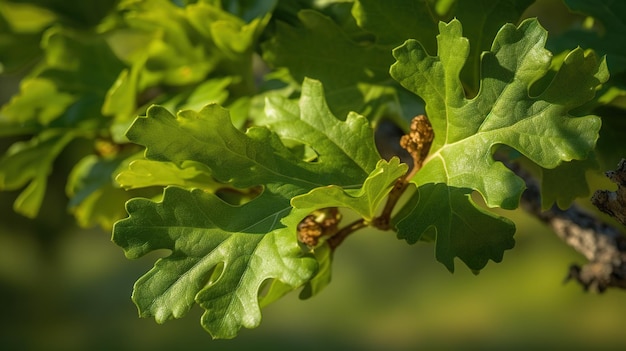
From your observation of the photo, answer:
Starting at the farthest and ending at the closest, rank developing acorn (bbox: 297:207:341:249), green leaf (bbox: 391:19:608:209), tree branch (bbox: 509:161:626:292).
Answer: tree branch (bbox: 509:161:626:292)
developing acorn (bbox: 297:207:341:249)
green leaf (bbox: 391:19:608:209)

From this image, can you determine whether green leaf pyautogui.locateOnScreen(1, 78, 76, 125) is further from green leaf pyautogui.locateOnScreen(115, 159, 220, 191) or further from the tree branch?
the tree branch

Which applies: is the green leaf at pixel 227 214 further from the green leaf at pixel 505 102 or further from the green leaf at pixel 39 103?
the green leaf at pixel 39 103

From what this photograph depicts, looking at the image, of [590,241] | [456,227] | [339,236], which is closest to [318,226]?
[339,236]

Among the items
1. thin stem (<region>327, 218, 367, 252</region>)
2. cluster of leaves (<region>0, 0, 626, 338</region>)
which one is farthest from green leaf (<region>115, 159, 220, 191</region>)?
thin stem (<region>327, 218, 367, 252</region>)

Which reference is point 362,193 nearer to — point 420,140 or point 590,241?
point 420,140

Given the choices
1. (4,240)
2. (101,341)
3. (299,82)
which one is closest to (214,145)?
(299,82)

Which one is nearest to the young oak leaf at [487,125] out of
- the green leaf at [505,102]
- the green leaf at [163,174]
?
the green leaf at [505,102]

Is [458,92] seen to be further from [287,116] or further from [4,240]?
[4,240]
